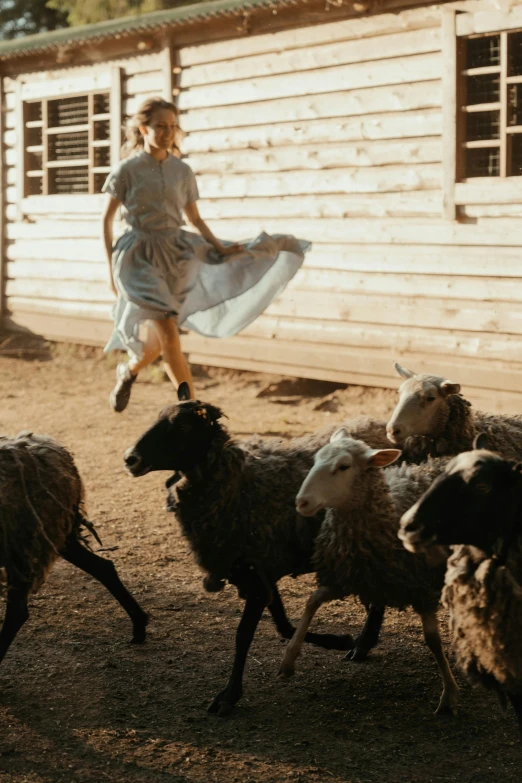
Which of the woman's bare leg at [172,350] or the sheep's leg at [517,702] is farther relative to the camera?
the woman's bare leg at [172,350]

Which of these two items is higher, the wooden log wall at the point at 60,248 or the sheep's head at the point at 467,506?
the wooden log wall at the point at 60,248

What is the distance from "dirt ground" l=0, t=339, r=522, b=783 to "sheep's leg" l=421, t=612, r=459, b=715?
7 centimetres

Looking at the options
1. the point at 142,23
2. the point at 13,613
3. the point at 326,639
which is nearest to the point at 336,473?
the point at 326,639

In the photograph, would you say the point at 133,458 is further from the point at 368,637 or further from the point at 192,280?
the point at 192,280

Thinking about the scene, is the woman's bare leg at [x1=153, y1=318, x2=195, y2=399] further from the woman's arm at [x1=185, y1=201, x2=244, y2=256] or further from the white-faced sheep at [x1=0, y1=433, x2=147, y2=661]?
the white-faced sheep at [x1=0, y1=433, x2=147, y2=661]

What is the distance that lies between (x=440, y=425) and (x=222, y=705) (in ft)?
6.44

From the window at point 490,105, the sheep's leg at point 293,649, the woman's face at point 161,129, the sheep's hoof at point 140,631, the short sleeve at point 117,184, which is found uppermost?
the window at point 490,105

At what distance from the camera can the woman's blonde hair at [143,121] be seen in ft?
25.2

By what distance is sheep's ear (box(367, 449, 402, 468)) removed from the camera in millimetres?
4312

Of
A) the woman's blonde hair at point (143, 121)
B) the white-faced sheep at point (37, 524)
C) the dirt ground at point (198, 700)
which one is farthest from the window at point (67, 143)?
the white-faced sheep at point (37, 524)

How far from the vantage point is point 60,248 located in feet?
47.7

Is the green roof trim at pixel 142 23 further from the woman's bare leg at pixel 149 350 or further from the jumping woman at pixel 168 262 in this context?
the woman's bare leg at pixel 149 350

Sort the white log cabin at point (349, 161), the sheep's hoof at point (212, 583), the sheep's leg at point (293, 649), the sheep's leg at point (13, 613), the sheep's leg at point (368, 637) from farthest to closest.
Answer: the white log cabin at point (349, 161) → the sheep's leg at point (368, 637) → the sheep's hoof at point (212, 583) → the sheep's leg at point (13, 613) → the sheep's leg at point (293, 649)

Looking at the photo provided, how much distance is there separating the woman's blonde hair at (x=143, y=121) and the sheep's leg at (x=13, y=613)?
4.36 metres
